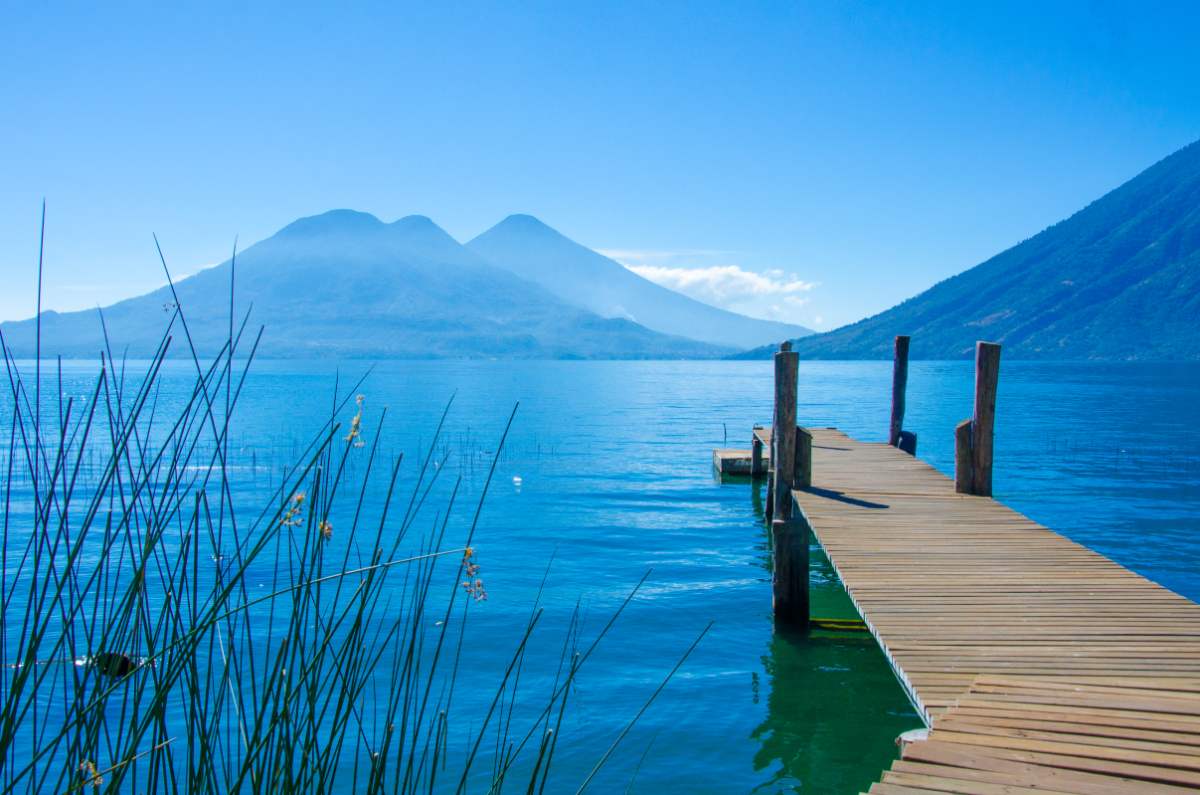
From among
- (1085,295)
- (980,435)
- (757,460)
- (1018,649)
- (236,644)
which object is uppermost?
(1085,295)

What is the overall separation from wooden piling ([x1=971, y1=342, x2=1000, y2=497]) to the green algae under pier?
2cm

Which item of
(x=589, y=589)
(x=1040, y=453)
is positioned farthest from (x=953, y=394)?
(x=589, y=589)

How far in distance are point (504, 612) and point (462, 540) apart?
13.4ft

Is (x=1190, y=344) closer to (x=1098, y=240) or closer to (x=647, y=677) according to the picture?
(x=1098, y=240)

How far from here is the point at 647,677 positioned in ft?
25.3

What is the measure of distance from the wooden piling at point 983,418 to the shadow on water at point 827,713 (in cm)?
220

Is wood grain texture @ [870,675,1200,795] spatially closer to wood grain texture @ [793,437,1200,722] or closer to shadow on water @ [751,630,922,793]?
wood grain texture @ [793,437,1200,722]

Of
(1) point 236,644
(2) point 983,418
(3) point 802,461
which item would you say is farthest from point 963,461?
(1) point 236,644

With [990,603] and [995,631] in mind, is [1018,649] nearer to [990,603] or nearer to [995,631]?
[995,631]

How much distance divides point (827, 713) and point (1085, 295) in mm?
178928

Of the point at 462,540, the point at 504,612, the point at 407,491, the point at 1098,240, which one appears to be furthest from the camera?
the point at 1098,240

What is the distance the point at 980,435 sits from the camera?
899 cm

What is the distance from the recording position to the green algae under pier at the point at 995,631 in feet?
10.4

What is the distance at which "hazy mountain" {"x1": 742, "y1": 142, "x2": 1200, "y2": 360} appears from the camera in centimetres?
14862
